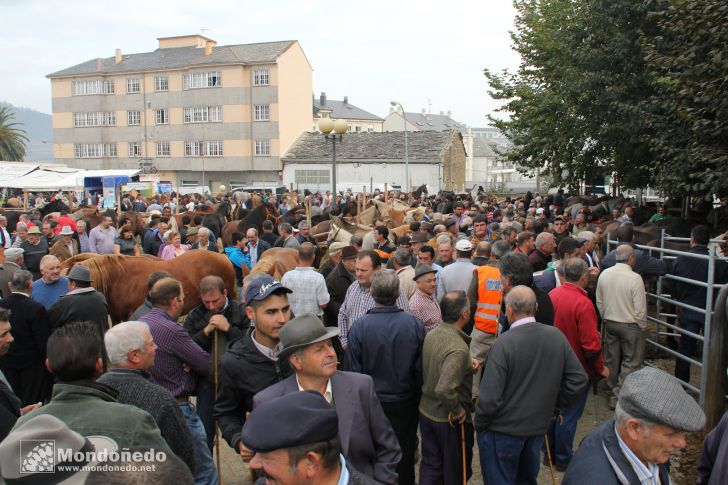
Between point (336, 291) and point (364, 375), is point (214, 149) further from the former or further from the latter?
point (364, 375)

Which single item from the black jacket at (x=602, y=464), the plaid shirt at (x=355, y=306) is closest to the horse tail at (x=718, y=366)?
the plaid shirt at (x=355, y=306)

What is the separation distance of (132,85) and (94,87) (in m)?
4.27

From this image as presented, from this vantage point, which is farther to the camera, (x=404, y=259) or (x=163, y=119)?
(x=163, y=119)

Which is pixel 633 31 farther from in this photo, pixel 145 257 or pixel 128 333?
pixel 128 333

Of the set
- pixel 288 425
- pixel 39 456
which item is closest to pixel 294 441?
pixel 288 425

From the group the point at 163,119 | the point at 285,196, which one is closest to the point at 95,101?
the point at 163,119

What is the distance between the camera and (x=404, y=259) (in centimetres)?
761

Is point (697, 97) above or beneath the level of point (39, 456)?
above

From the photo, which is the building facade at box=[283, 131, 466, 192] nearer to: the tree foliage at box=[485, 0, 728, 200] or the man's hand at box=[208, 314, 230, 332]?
the tree foliage at box=[485, 0, 728, 200]

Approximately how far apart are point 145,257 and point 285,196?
56.0ft

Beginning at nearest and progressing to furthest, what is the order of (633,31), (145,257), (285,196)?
(145,257)
(633,31)
(285,196)

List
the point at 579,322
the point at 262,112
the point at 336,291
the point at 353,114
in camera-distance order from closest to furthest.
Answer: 1. the point at 579,322
2. the point at 336,291
3. the point at 262,112
4. the point at 353,114

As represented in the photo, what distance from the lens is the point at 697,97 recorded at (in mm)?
9211

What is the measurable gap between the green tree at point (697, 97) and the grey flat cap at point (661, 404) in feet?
24.4
